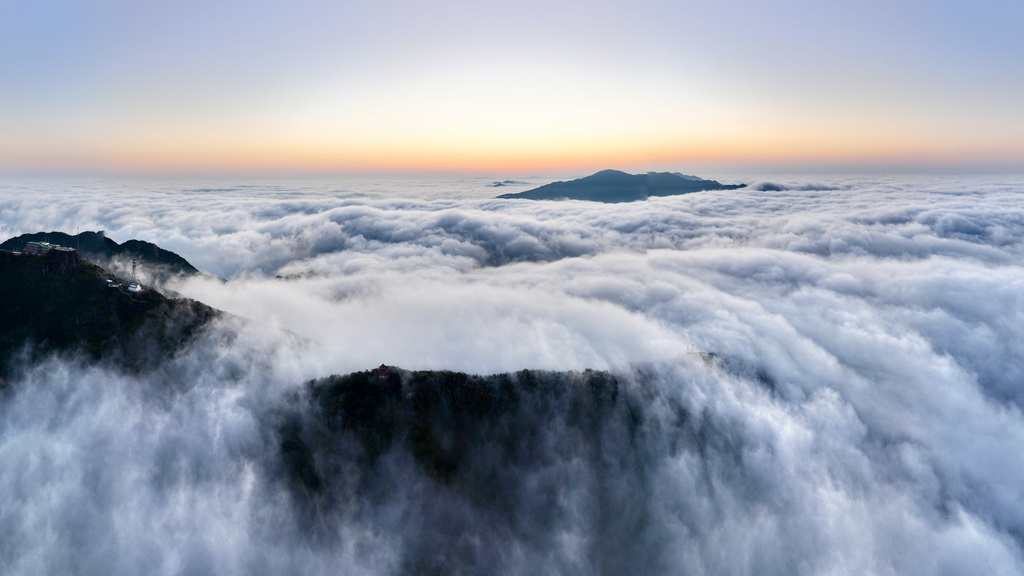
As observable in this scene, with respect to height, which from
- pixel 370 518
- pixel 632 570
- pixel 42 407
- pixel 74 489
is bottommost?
pixel 632 570

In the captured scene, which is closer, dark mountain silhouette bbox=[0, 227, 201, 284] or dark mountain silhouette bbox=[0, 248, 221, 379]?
dark mountain silhouette bbox=[0, 248, 221, 379]

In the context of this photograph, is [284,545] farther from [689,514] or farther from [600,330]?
[600,330]

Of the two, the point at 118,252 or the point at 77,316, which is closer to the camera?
the point at 77,316

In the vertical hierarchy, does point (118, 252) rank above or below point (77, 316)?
above

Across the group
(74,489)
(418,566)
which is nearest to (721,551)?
(418,566)
